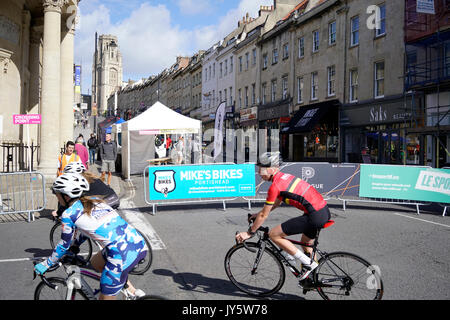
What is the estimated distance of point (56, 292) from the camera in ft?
11.3

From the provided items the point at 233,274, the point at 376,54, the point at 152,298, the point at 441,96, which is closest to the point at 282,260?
the point at 233,274

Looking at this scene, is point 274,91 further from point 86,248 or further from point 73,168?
point 73,168

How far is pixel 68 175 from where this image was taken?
3.63 m

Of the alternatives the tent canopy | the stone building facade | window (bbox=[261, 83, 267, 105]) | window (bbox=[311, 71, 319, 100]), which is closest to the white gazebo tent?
the tent canopy

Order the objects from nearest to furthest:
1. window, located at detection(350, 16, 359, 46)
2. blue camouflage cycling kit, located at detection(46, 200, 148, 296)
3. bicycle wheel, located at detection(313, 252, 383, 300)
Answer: blue camouflage cycling kit, located at detection(46, 200, 148, 296), bicycle wheel, located at detection(313, 252, 383, 300), window, located at detection(350, 16, 359, 46)

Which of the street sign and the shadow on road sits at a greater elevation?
the street sign

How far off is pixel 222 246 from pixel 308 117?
21802 millimetres

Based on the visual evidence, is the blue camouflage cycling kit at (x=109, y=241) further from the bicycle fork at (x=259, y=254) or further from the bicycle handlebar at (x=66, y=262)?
the bicycle fork at (x=259, y=254)

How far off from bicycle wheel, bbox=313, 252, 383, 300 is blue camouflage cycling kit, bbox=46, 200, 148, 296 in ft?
6.77

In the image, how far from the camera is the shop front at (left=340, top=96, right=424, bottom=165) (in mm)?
20125

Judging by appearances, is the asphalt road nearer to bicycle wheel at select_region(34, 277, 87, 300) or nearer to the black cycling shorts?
the black cycling shorts

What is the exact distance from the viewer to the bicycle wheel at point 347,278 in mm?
4180

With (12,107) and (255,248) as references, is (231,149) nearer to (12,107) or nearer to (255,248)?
(12,107)
